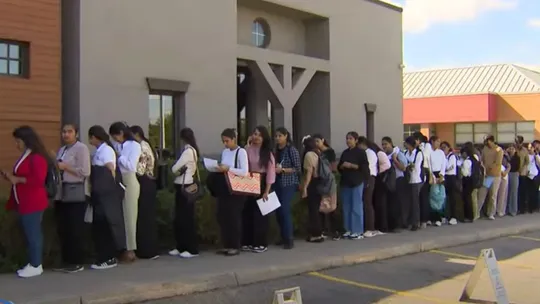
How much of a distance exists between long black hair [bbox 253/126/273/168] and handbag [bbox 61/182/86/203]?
2742 mm

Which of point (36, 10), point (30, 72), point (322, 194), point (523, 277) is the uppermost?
point (36, 10)

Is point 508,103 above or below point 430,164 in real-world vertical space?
above

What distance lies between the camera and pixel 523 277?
9.46 meters

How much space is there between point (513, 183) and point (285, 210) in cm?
885

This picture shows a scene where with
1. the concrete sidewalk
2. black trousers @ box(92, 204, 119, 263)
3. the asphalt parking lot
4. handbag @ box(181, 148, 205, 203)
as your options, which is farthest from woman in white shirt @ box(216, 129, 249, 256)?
black trousers @ box(92, 204, 119, 263)

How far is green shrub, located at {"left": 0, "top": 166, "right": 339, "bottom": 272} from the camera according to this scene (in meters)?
8.00

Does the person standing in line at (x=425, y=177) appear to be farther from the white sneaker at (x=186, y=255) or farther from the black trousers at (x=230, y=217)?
the white sneaker at (x=186, y=255)

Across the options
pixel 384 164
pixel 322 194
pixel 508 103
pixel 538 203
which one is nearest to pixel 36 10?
pixel 322 194

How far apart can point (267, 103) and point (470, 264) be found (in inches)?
360

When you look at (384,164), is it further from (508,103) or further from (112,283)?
(508,103)

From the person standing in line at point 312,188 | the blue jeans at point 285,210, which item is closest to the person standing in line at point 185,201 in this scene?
the blue jeans at point 285,210

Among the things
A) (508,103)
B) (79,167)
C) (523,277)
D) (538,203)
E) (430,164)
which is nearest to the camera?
(79,167)

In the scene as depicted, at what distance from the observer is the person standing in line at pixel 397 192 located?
1261 centimetres

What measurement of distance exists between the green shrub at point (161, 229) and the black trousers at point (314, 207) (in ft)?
1.25
